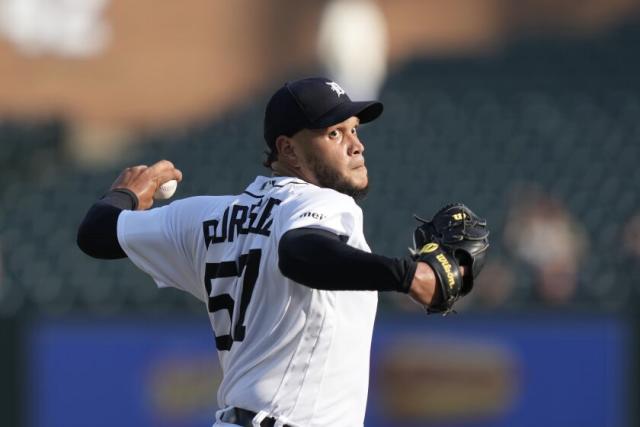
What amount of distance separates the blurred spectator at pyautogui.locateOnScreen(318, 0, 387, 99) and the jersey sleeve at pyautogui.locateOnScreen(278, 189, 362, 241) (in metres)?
12.6

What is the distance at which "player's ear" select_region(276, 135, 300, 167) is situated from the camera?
12.3 feet

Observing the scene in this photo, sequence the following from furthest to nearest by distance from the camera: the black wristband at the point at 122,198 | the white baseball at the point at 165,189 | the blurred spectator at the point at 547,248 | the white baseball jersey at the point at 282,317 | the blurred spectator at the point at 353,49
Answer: the blurred spectator at the point at 353,49, the blurred spectator at the point at 547,248, the white baseball at the point at 165,189, the black wristband at the point at 122,198, the white baseball jersey at the point at 282,317

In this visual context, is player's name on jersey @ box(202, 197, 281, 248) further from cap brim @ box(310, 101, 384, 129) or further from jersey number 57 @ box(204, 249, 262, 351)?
cap brim @ box(310, 101, 384, 129)

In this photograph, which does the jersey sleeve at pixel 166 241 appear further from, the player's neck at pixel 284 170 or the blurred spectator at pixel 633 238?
the blurred spectator at pixel 633 238

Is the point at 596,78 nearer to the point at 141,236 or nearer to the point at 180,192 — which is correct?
the point at 180,192

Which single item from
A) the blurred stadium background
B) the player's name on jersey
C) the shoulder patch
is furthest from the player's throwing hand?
the blurred stadium background

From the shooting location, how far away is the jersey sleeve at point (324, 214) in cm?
338

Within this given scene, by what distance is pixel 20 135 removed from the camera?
15.6m

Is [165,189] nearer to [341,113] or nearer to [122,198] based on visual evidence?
[122,198]

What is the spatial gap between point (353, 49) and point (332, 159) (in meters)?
13.3

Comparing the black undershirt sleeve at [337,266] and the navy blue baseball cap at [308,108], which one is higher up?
the navy blue baseball cap at [308,108]

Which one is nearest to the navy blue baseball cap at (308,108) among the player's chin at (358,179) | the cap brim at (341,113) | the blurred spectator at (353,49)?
the cap brim at (341,113)

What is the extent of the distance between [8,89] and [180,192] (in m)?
4.42

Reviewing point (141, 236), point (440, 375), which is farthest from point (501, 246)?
point (141, 236)
